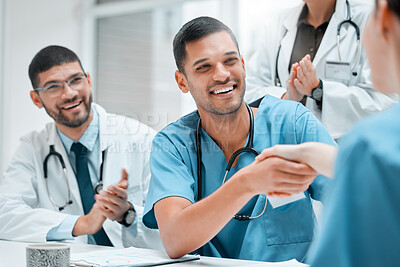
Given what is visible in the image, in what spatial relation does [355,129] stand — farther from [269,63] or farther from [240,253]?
[269,63]

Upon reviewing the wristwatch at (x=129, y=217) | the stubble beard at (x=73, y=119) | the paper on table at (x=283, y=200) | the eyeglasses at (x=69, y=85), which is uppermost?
the eyeglasses at (x=69, y=85)

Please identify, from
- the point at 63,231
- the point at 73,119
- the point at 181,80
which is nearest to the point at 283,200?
the point at 181,80

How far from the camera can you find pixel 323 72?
196 centimetres

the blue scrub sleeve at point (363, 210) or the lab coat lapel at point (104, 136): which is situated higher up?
the blue scrub sleeve at point (363, 210)

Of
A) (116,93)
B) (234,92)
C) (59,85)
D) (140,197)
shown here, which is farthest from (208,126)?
(116,93)

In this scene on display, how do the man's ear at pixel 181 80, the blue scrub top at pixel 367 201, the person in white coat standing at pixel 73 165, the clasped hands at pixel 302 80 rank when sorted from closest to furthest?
the blue scrub top at pixel 367 201 → the man's ear at pixel 181 80 → the clasped hands at pixel 302 80 → the person in white coat standing at pixel 73 165

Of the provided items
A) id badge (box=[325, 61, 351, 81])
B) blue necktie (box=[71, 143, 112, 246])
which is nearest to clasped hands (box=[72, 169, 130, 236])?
blue necktie (box=[71, 143, 112, 246])

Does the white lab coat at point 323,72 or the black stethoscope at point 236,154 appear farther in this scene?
the white lab coat at point 323,72

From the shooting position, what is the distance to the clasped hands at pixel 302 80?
1.79 m

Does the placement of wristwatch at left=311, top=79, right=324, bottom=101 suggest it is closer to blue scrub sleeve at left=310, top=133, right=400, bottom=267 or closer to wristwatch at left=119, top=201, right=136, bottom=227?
wristwatch at left=119, top=201, right=136, bottom=227

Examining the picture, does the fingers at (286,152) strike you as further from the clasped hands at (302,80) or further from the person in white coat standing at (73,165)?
the person in white coat standing at (73,165)

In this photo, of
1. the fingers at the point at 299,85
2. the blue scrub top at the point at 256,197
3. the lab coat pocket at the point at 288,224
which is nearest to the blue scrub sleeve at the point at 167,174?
the blue scrub top at the point at 256,197

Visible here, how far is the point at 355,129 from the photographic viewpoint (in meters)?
0.53

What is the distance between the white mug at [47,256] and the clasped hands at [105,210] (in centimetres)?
75
